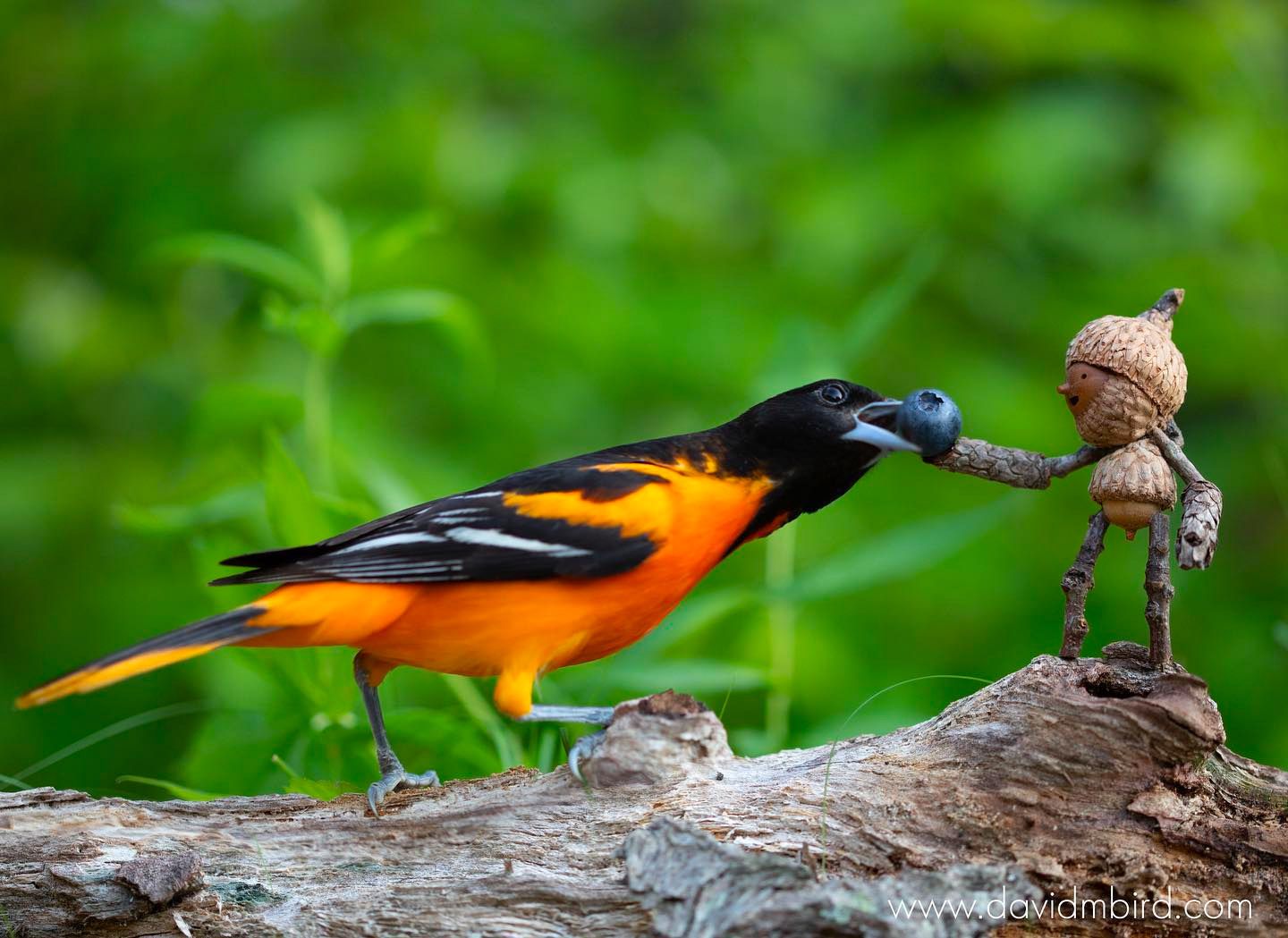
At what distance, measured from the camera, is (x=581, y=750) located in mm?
3365

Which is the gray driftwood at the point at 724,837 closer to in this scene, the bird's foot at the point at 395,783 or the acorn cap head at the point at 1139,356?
the bird's foot at the point at 395,783

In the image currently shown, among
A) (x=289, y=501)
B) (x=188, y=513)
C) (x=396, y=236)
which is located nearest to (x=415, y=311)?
(x=396, y=236)

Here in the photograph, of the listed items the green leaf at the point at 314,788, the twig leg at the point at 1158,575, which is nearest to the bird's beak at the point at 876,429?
the twig leg at the point at 1158,575

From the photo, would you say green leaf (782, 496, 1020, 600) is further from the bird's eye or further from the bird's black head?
the bird's eye

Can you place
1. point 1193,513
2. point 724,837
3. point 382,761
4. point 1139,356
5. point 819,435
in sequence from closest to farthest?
point 1193,513 → point 1139,356 → point 724,837 → point 819,435 → point 382,761

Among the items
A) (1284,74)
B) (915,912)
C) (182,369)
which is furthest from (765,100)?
(915,912)

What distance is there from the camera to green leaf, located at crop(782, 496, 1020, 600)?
4.22 metres

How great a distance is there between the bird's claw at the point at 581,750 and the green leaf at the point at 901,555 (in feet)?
3.75

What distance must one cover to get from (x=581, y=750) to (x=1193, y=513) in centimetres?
159

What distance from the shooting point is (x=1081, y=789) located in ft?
9.82

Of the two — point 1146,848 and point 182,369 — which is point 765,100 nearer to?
point 182,369

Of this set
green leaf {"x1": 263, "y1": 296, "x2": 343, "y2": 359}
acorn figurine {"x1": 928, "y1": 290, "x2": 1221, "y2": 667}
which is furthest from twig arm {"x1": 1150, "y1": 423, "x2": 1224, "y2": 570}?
green leaf {"x1": 263, "y1": 296, "x2": 343, "y2": 359}

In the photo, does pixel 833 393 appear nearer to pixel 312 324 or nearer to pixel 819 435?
pixel 819 435

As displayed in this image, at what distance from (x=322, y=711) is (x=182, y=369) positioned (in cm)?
325
